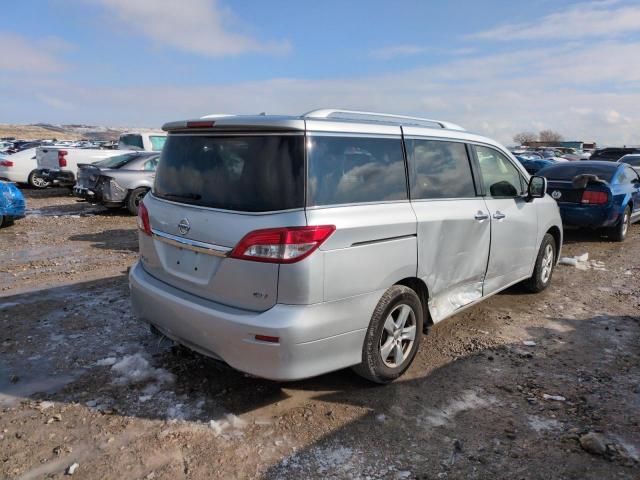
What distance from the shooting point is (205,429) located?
3.17m

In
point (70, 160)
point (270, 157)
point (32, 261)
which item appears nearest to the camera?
point (270, 157)

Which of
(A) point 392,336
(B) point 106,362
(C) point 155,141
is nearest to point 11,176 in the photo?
(C) point 155,141

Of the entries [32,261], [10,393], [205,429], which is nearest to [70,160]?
[32,261]

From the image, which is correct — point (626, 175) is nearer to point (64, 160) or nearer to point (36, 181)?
point (64, 160)

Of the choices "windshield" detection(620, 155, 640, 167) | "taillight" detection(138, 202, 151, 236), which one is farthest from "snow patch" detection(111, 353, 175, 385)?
"windshield" detection(620, 155, 640, 167)

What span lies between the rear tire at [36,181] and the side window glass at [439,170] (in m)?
16.0

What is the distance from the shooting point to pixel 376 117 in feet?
13.1

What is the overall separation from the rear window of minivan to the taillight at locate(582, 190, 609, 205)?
778 centimetres

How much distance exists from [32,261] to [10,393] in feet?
14.4

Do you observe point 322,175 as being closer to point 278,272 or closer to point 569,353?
point 278,272

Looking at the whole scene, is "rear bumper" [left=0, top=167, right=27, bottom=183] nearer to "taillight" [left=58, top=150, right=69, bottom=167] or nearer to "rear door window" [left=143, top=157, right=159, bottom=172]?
"taillight" [left=58, top=150, right=69, bottom=167]

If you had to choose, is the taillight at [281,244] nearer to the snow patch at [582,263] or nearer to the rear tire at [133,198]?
the snow patch at [582,263]

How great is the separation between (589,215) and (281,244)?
316 inches

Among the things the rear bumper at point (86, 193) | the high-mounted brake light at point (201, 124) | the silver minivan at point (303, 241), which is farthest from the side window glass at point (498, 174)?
the rear bumper at point (86, 193)
